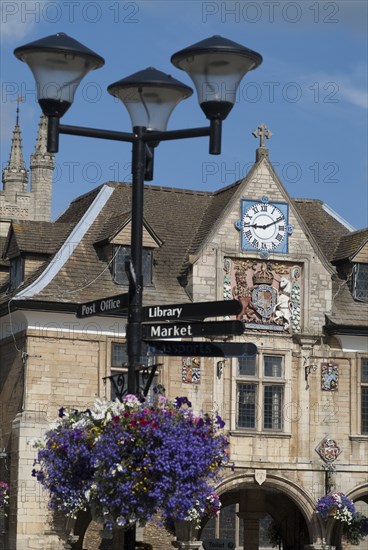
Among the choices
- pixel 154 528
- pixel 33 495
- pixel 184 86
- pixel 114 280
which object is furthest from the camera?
pixel 154 528

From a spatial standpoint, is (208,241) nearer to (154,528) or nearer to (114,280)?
(114,280)

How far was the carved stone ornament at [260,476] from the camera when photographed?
38969 millimetres

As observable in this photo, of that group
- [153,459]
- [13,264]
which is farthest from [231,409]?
[153,459]

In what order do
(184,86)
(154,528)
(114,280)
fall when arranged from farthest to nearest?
(154,528) → (114,280) → (184,86)

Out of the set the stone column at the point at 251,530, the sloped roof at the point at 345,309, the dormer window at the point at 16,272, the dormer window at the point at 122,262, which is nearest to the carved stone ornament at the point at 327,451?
the sloped roof at the point at 345,309

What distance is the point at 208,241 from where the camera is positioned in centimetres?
3950

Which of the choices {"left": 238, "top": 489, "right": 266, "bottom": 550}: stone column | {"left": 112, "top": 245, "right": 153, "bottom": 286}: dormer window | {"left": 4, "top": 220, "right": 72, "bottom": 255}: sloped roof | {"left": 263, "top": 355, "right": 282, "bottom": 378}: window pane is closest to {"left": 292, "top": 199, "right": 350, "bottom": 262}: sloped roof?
{"left": 263, "top": 355, "right": 282, "bottom": 378}: window pane

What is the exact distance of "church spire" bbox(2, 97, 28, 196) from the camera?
240 feet

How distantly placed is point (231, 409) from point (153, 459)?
19835 millimetres

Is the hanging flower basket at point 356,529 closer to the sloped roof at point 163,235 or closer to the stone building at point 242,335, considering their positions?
the stone building at point 242,335

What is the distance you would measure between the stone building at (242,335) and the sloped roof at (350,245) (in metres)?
0.15

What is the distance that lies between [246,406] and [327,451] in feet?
8.30

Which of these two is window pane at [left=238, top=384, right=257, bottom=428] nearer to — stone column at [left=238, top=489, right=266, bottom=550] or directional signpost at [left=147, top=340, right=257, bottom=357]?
stone column at [left=238, top=489, right=266, bottom=550]

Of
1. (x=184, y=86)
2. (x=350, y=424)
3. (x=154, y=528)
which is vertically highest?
(x=184, y=86)
